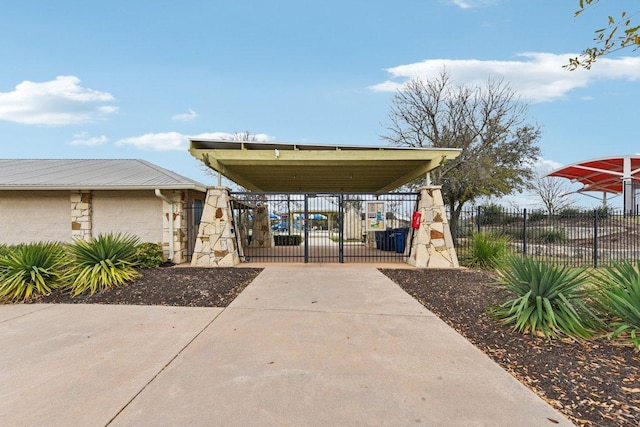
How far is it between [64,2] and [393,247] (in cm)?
1404

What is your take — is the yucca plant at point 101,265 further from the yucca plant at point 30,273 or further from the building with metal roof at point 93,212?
the building with metal roof at point 93,212

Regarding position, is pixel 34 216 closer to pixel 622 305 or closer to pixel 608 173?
pixel 622 305

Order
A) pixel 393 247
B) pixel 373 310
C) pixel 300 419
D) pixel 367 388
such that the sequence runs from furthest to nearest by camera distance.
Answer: pixel 393 247 → pixel 373 310 → pixel 367 388 → pixel 300 419

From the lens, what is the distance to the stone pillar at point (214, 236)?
986 cm

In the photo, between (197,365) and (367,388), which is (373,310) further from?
(197,365)

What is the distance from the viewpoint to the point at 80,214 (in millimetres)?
10266

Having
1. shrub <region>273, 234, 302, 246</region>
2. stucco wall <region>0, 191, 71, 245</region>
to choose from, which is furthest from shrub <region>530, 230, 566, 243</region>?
stucco wall <region>0, 191, 71, 245</region>

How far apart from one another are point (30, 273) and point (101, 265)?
54.4 inches

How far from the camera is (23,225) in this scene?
409 inches

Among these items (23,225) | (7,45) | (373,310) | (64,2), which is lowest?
(373,310)

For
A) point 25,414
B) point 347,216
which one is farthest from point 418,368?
point 347,216

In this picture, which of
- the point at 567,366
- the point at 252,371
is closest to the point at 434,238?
the point at 567,366

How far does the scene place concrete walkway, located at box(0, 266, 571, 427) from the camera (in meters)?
2.61

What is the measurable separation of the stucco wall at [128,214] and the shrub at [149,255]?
807mm
